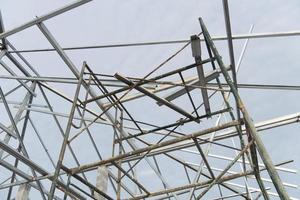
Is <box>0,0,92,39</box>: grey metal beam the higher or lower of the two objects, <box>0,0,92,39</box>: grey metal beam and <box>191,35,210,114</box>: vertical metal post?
the higher

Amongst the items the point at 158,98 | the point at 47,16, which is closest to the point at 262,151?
the point at 158,98

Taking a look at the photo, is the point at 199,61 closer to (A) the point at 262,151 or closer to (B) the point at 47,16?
(A) the point at 262,151

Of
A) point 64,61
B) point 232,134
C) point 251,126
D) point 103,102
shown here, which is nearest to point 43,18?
point 64,61

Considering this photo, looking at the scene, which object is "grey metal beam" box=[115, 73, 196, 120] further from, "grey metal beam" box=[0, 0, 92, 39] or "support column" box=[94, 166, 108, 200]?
"support column" box=[94, 166, 108, 200]

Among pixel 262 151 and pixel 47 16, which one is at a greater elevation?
pixel 47 16

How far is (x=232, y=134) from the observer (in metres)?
10.4

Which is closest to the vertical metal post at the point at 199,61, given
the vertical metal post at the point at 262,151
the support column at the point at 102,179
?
the vertical metal post at the point at 262,151

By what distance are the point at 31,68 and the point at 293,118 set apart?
684 centimetres

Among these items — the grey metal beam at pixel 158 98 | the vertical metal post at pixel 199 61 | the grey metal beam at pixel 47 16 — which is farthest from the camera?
the grey metal beam at pixel 158 98

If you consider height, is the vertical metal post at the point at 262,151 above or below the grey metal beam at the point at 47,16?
below

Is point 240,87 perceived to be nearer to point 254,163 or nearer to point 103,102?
point 254,163

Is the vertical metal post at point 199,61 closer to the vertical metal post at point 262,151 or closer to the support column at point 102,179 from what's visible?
the vertical metal post at point 262,151

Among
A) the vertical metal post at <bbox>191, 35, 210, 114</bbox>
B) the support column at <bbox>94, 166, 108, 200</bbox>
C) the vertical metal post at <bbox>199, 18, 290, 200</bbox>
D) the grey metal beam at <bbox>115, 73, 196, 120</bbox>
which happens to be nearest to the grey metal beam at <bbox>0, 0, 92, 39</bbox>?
the grey metal beam at <bbox>115, 73, 196, 120</bbox>

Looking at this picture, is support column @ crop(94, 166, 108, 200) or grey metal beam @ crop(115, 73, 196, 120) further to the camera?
support column @ crop(94, 166, 108, 200)
